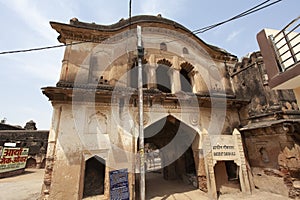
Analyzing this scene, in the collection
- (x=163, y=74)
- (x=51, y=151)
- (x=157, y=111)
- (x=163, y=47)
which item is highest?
(x=163, y=47)

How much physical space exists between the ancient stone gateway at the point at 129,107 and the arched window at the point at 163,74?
7 cm

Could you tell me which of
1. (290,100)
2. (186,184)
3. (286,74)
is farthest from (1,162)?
(290,100)

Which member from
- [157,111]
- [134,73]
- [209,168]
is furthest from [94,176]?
[134,73]

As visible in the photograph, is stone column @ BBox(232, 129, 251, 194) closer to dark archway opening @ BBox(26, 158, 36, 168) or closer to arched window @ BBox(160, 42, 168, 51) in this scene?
arched window @ BBox(160, 42, 168, 51)

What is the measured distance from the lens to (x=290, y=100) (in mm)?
9844

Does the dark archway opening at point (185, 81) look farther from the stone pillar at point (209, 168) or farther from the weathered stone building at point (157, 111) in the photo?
the stone pillar at point (209, 168)

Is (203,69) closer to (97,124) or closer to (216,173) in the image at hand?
(216,173)

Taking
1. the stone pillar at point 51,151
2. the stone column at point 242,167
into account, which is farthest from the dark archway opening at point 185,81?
the stone pillar at point 51,151

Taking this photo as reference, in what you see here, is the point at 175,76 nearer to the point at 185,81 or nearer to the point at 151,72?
the point at 151,72

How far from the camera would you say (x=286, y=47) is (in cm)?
453

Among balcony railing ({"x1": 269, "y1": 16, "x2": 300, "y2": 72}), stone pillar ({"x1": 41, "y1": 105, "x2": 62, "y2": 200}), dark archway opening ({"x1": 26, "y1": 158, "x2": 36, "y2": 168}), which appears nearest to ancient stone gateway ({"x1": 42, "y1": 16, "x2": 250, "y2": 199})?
stone pillar ({"x1": 41, "y1": 105, "x2": 62, "y2": 200})

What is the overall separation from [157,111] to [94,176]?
4.12 metres

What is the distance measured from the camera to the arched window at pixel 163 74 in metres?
10.1

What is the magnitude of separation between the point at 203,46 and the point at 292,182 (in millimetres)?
8960
